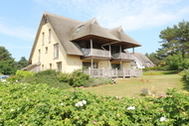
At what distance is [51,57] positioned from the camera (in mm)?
23734

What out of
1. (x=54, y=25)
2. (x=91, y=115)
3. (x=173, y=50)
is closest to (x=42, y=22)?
(x=54, y=25)

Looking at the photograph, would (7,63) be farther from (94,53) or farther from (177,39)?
(177,39)

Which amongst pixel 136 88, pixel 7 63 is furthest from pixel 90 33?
pixel 7 63

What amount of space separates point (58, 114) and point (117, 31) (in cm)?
2426

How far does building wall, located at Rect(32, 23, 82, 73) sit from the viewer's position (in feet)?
68.6

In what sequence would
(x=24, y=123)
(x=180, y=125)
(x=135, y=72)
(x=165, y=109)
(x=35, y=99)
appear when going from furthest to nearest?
(x=135, y=72)
(x=35, y=99)
(x=24, y=123)
(x=165, y=109)
(x=180, y=125)

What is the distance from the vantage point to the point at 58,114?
12.1ft

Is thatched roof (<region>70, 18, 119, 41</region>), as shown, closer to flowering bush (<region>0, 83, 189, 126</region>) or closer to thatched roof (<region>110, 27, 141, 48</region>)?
thatched roof (<region>110, 27, 141, 48</region>)

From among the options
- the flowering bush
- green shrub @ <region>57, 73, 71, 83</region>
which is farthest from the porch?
the flowering bush

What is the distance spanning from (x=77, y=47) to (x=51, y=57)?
5.03 metres

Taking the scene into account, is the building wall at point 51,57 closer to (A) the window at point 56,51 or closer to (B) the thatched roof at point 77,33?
(A) the window at point 56,51

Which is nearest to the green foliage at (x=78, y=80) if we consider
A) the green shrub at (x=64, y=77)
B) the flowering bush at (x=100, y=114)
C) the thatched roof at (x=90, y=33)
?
the green shrub at (x=64, y=77)

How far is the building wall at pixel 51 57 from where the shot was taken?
20906 millimetres

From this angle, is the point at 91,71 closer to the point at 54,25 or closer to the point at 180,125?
the point at 54,25
